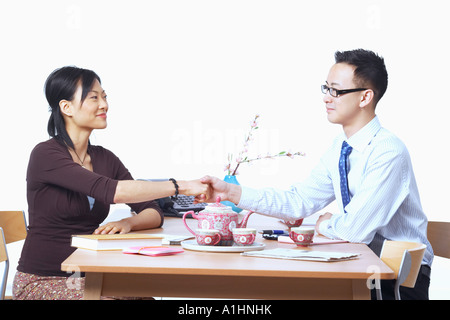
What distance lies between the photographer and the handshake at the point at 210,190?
2178 millimetres

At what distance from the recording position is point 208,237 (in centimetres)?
172

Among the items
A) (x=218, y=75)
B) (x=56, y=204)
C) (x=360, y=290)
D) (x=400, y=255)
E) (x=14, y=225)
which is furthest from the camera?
(x=218, y=75)

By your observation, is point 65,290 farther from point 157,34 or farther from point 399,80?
point 399,80

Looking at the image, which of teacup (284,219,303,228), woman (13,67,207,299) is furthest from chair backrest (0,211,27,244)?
teacup (284,219,303,228)

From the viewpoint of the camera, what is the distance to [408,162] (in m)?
2.15

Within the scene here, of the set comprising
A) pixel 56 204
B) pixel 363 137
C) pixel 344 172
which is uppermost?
pixel 363 137

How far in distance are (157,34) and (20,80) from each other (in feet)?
3.50

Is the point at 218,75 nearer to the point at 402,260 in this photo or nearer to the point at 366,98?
the point at 366,98

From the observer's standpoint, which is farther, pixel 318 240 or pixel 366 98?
pixel 366 98

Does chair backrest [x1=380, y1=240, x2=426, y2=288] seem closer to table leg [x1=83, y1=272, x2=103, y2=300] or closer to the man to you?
the man

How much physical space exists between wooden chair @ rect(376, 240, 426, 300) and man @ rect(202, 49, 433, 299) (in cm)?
30

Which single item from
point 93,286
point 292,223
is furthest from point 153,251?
point 292,223

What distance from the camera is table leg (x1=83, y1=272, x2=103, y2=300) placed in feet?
4.85

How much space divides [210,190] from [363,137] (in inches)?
25.2
